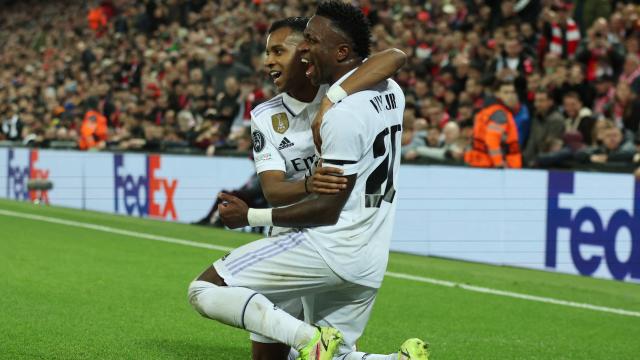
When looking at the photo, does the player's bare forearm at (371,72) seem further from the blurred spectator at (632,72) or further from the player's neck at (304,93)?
the blurred spectator at (632,72)

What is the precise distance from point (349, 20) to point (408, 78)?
35.7ft

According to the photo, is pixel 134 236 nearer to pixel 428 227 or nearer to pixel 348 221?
pixel 428 227

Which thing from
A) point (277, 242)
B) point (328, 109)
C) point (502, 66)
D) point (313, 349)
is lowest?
point (313, 349)

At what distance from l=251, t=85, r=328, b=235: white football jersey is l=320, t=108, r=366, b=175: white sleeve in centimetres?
50

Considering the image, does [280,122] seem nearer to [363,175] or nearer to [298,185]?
[298,185]

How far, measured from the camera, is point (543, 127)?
11828 mm

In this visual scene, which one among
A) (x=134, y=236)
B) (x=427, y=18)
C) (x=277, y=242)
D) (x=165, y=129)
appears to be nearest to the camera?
(x=277, y=242)

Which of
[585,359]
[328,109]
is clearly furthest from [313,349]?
[585,359]

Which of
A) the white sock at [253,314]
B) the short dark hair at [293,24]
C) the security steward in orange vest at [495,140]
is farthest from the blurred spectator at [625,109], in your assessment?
the white sock at [253,314]

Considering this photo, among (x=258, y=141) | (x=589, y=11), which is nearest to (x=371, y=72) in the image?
(x=258, y=141)

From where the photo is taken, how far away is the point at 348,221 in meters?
4.24

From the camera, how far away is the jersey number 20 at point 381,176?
14.0 ft

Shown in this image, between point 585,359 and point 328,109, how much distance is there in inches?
123

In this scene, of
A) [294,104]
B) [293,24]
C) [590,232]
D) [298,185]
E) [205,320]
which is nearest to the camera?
[298,185]
